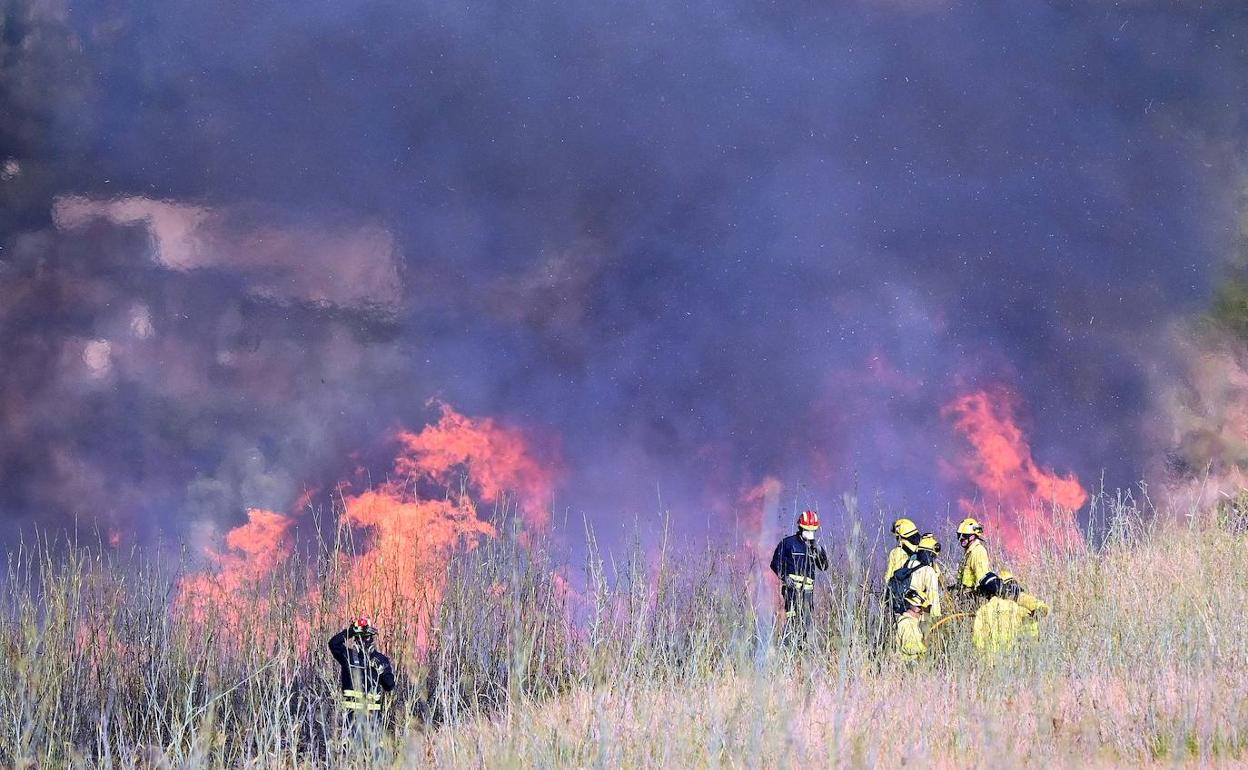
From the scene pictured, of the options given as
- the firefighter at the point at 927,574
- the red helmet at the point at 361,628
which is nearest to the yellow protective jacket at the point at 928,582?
the firefighter at the point at 927,574

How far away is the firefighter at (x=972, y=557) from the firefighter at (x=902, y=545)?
0.61 m

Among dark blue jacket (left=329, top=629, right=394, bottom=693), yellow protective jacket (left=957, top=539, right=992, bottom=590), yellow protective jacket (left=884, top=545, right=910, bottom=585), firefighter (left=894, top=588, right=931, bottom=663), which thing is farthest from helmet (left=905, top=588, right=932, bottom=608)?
dark blue jacket (left=329, top=629, right=394, bottom=693)

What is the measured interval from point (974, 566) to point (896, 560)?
750mm

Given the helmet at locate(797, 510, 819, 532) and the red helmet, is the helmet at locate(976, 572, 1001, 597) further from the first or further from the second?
the red helmet

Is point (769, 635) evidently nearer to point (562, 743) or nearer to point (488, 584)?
point (562, 743)

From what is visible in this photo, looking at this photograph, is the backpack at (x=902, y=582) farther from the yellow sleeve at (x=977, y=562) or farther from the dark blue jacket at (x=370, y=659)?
the dark blue jacket at (x=370, y=659)

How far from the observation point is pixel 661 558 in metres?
10.4

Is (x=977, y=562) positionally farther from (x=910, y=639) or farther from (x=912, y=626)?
(x=910, y=639)

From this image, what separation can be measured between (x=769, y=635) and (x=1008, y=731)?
279 cm

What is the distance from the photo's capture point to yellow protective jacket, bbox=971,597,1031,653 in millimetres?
9172

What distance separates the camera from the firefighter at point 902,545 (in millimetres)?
10516

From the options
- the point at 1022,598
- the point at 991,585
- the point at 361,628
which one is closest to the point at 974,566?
the point at 1022,598

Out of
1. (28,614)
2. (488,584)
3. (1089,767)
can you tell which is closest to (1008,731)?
(1089,767)

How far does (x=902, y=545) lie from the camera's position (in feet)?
34.8
